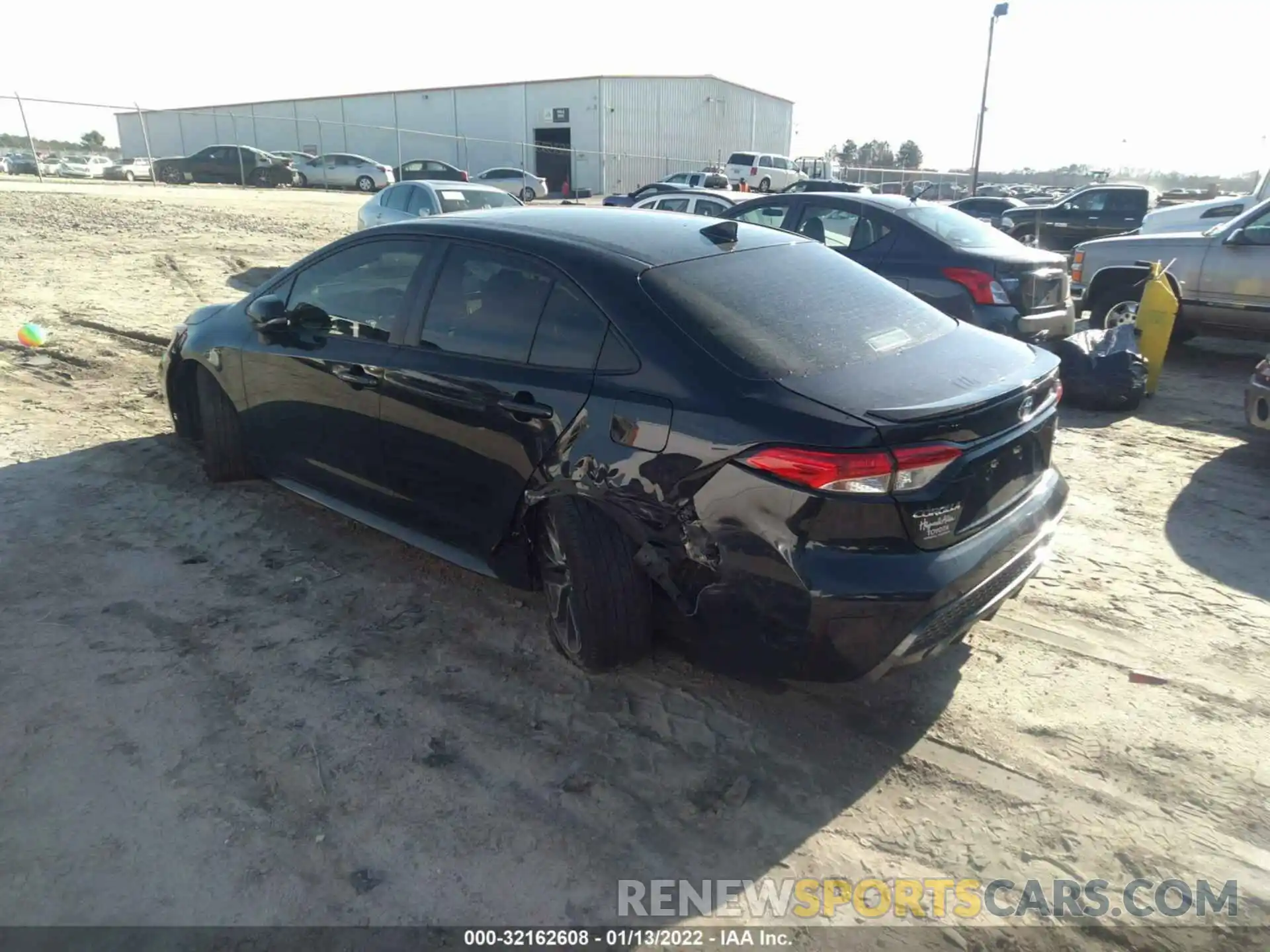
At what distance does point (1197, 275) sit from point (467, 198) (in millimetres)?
9201

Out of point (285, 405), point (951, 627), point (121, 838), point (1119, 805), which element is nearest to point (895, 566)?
point (951, 627)


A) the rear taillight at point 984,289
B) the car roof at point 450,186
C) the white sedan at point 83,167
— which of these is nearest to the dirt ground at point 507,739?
the rear taillight at point 984,289

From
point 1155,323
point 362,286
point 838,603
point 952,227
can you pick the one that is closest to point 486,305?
point 362,286

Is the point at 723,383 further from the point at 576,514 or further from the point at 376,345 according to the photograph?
the point at 376,345

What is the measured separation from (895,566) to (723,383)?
79 centimetres

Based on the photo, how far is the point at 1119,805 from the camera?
2773 mm

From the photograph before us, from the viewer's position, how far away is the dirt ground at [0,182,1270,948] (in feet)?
8.23

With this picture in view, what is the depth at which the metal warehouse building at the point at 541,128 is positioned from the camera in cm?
4512

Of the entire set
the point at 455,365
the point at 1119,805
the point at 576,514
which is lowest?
the point at 1119,805

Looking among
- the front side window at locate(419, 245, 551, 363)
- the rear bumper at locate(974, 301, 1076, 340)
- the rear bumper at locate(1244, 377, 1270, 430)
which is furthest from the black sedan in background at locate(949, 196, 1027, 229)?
the front side window at locate(419, 245, 551, 363)

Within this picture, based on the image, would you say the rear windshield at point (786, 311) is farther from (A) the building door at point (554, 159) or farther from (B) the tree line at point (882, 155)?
(B) the tree line at point (882, 155)

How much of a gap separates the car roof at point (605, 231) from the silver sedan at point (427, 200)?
8588 mm

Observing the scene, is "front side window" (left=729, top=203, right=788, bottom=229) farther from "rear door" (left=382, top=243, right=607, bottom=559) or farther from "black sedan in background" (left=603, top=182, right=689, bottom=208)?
"black sedan in background" (left=603, top=182, right=689, bottom=208)

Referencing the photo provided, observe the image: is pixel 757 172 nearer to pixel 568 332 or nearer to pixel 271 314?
pixel 271 314
